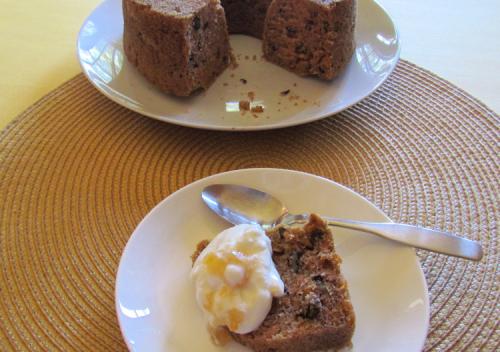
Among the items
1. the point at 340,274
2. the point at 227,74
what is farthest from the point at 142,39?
the point at 340,274

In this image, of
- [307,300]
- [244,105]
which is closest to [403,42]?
[244,105]

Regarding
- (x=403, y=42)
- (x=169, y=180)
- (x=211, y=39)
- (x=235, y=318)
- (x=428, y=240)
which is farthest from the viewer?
(x=403, y=42)

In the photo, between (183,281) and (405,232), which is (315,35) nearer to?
(405,232)

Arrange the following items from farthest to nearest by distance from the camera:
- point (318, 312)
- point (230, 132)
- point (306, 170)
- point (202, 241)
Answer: point (230, 132) → point (306, 170) → point (202, 241) → point (318, 312)

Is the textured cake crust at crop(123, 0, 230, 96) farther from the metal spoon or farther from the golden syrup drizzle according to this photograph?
the golden syrup drizzle

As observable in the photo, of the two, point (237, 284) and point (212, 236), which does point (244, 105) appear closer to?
point (212, 236)

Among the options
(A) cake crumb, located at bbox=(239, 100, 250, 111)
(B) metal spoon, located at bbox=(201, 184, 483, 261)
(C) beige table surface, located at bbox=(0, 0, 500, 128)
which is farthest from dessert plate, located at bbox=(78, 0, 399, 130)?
(B) metal spoon, located at bbox=(201, 184, 483, 261)

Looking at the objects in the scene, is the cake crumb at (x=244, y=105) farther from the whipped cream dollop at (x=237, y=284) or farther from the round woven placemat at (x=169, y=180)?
the whipped cream dollop at (x=237, y=284)
